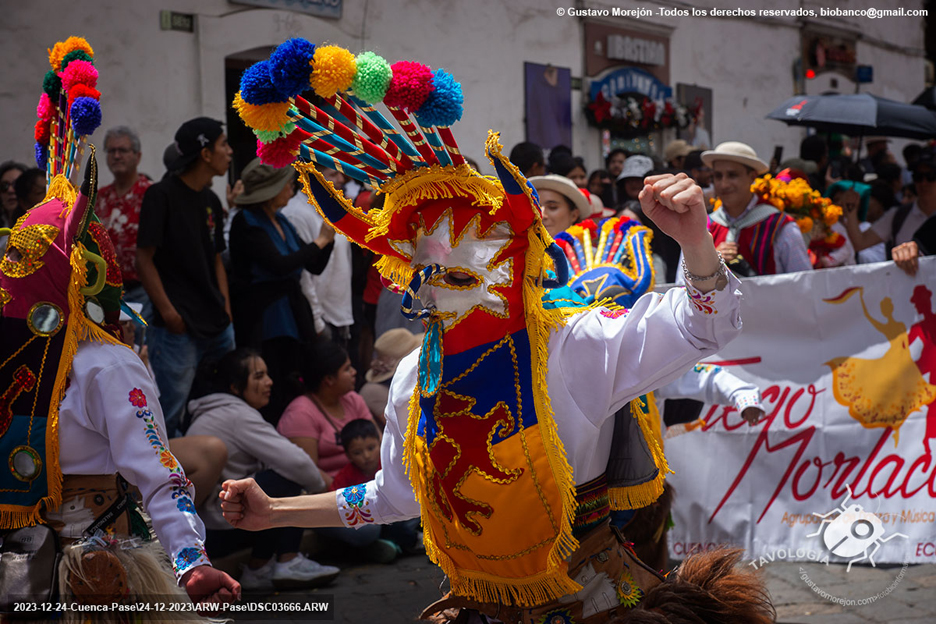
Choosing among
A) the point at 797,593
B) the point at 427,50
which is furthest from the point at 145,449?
the point at 427,50

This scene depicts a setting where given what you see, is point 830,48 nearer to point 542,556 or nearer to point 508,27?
point 508,27

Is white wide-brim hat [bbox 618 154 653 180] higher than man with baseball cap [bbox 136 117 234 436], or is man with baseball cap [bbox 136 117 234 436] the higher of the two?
→ white wide-brim hat [bbox 618 154 653 180]

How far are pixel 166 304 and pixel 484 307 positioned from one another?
3.37 meters

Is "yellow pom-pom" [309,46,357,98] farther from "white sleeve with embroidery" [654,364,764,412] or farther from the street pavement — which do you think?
the street pavement

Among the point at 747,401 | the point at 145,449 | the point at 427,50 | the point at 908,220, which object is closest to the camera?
the point at 145,449

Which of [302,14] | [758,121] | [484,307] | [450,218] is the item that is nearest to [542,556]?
[484,307]

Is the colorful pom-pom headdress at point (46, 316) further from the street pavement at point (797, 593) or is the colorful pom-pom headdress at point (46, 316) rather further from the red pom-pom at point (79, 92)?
the street pavement at point (797, 593)

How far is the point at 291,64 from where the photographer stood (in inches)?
88.2

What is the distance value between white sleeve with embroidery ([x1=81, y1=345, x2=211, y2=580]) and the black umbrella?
7265 millimetres

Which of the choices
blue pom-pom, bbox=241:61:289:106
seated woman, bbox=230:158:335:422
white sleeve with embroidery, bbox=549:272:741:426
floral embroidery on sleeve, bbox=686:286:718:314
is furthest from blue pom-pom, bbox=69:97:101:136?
seated woman, bbox=230:158:335:422

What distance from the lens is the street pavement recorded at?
470cm

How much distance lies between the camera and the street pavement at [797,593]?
15.4ft

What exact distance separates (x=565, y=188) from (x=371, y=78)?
108 inches

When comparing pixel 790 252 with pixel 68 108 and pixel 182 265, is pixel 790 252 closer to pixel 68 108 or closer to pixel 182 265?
pixel 182 265
